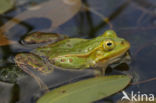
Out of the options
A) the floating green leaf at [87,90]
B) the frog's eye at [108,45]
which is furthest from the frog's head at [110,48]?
the floating green leaf at [87,90]

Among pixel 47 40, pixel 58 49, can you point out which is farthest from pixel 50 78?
pixel 47 40

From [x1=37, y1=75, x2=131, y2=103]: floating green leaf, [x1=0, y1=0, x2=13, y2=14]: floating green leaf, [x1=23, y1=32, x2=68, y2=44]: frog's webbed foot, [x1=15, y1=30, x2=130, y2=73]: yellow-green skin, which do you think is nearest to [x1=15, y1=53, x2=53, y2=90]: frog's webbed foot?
[x1=15, y1=30, x2=130, y2=73]: yellow-green skin

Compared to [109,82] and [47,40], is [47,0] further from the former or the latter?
[109,82]

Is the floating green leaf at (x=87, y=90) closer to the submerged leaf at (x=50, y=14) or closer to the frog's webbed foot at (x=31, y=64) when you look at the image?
the frog's webbed foot at (x=31, y=64)

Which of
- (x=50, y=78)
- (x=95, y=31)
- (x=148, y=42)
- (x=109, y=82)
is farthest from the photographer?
(x=95, y=31)

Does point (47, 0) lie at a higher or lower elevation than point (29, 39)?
higher

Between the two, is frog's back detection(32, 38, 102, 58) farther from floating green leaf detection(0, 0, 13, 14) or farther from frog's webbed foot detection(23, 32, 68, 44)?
floating green leaf detection(0, 0, 13, 14)
